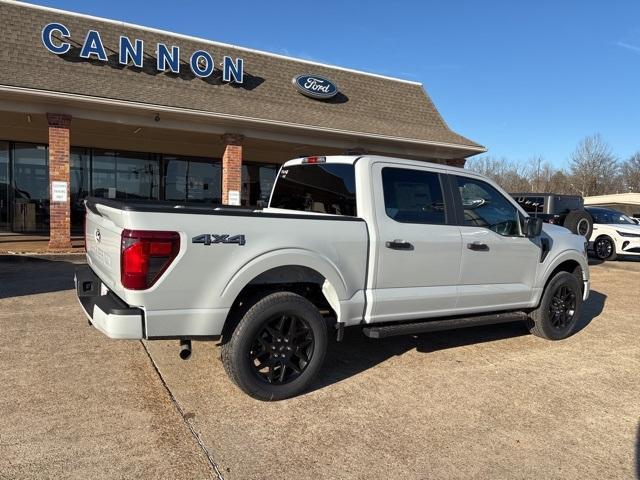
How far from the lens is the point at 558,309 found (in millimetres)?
6242

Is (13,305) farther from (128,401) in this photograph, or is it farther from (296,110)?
(296,110)

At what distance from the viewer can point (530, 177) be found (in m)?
85.9

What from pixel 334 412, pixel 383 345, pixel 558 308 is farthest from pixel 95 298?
pixel 558 308

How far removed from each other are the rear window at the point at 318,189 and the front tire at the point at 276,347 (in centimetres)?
105

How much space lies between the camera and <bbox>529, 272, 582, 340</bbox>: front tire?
6051 millimetres

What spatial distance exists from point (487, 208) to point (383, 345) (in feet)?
6.06

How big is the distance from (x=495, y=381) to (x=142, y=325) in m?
3.16

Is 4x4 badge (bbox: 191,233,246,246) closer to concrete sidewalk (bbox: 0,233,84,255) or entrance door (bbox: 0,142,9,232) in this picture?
concrete sidewalk (bbox: 0,233,84,255)

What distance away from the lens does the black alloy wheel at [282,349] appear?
4.07 meters

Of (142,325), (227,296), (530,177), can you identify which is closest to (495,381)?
(227,296)

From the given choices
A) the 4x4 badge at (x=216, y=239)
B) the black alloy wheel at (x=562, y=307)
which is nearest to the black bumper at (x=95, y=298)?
the 4x4 badge at (x=216, y=239)

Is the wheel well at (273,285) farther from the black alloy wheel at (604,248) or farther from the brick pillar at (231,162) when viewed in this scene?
the black alloy wheel at (604,248)

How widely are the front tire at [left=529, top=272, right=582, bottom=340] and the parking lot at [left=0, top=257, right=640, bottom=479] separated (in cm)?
24

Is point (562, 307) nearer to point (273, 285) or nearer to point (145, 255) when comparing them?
point (273, 285)
